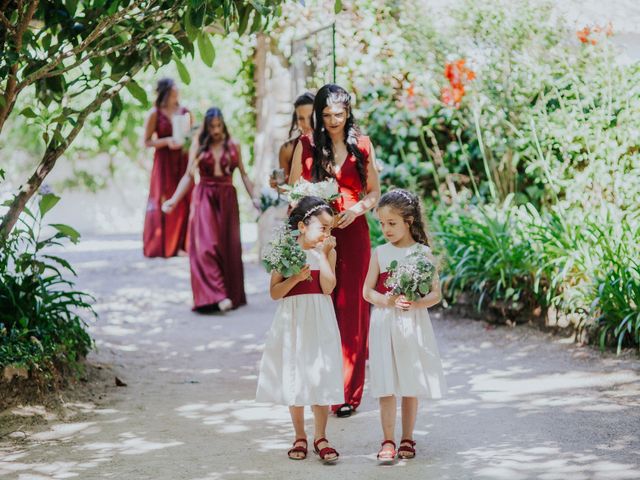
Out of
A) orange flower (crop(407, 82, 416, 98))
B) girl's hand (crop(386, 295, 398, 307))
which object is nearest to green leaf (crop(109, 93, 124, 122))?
girl's hand (crop(386, 295, 398, 307))

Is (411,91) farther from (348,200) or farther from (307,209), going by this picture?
(307,209)

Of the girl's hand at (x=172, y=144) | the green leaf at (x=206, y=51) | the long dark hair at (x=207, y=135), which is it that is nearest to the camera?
the green leaf at (x=206, y=51)

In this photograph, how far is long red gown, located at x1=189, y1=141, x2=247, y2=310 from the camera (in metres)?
9.25

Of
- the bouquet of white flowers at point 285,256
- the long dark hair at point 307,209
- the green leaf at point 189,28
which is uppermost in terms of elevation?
the green leaf at point 189,28

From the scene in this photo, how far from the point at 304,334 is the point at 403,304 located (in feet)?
1.66

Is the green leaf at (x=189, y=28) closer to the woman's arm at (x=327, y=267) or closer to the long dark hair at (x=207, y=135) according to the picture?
the woman's arm at (x=327, y=267)

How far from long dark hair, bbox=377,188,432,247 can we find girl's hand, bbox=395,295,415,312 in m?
0.37

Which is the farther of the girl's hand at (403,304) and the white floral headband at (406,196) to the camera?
the white floral headband at (406,196)

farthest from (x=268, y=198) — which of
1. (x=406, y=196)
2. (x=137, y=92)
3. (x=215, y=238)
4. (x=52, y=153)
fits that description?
(x=406, y=196)

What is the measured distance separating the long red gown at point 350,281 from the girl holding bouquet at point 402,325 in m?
0.86

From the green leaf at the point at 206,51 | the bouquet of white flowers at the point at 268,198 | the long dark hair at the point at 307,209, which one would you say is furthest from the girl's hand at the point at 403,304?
the bouquet of white flowers at the point at 268,198

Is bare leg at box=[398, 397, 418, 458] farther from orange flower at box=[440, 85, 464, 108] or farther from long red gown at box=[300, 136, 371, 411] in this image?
orange flower at box=[440, 85, 464, 108]

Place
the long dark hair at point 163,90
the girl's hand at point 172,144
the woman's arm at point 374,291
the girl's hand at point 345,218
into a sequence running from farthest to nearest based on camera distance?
the long dark hair at point 163,90, the girl's hand at point 172,144, the girl's hand at point 345,218, the woman's arm at point 374,291

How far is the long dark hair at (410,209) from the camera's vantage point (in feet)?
15.3
